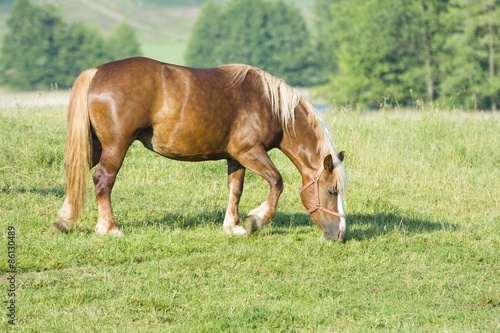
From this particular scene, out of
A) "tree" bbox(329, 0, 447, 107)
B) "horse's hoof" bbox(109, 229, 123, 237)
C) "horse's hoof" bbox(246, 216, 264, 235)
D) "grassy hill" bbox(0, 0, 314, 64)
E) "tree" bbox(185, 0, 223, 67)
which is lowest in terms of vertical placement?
"grassy hill" bbox(0, 0, 314, 64)

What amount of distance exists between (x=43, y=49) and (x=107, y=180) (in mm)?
92371

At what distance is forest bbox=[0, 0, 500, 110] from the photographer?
51.6 meters

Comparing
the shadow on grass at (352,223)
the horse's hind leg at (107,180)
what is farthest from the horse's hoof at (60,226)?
the shadow on grass at (352,223)

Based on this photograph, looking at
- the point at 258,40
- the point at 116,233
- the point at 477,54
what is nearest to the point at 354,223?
the point at 116,233

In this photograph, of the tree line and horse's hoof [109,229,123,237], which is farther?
the tree line

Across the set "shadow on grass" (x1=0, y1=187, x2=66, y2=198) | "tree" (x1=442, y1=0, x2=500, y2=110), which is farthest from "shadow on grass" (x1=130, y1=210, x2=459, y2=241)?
"tree" (x1=442, y1=0, x2=500, y2=110)

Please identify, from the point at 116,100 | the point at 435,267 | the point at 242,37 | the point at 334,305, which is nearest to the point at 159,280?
the point at 334,305

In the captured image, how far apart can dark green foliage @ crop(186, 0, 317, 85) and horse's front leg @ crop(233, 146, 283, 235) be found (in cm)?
9614

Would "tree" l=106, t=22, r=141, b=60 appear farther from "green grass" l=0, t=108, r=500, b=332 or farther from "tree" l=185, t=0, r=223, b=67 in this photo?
"green grass" l=0, t=108, r=500, b=332

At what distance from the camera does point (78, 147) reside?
26.0 ft

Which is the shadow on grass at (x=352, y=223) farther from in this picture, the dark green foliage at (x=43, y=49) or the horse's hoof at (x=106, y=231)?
the dark green foliage at (x=43, y=49)

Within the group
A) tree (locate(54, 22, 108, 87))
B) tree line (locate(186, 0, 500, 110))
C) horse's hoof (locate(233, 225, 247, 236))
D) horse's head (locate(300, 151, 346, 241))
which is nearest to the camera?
horse's head (locate(300, 151, 346, 241))

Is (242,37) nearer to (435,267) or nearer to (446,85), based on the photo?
(446,85)

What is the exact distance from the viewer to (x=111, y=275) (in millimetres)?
6836
